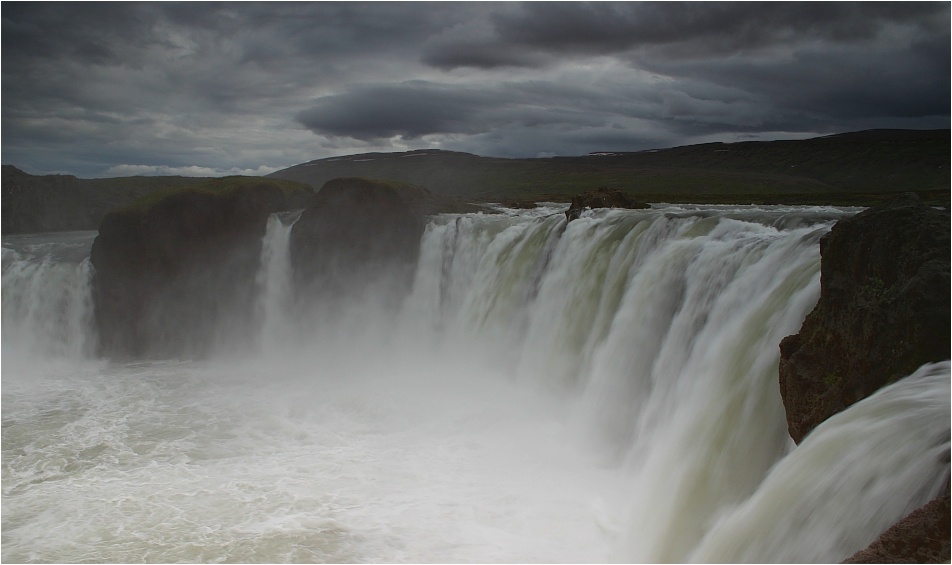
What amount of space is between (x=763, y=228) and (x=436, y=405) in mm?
9078

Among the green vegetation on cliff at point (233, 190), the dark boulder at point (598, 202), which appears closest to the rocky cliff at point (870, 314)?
the dark boulder at point (598, 202)

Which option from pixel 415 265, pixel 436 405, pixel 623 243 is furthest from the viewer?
pixel 415 265

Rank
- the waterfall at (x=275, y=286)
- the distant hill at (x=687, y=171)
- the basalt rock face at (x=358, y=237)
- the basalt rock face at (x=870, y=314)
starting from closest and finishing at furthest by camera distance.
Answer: the basalt rock face at (x=870, y=314), the basalt rock face at (x=358, y=237), the waterfall at (x=275, y=286), the distant hill at (x=687, y=171)

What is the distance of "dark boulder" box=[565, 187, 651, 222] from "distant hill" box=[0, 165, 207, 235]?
122 ft

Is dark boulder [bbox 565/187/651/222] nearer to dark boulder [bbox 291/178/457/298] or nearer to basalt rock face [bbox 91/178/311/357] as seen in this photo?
dark boulder [bbox 291/178/457/298]

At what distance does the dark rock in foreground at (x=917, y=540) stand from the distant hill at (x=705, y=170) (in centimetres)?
8469

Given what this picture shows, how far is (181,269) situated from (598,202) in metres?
18.7

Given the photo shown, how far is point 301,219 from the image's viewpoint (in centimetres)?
2867

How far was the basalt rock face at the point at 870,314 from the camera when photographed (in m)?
7.23

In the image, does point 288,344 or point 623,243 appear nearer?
point 623,243

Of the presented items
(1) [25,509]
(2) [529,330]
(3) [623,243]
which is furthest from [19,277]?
(3) [623,243]

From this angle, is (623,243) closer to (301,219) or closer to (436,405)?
(436,405)

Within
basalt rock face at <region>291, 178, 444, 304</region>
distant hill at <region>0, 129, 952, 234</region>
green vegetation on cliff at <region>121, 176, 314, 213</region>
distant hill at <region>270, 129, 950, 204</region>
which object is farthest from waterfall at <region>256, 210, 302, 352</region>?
distant hill at <region>270, 129, 950, 204</region>

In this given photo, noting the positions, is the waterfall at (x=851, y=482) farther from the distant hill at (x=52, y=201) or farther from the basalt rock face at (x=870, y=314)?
the distant hill at (x=52, y=201)
